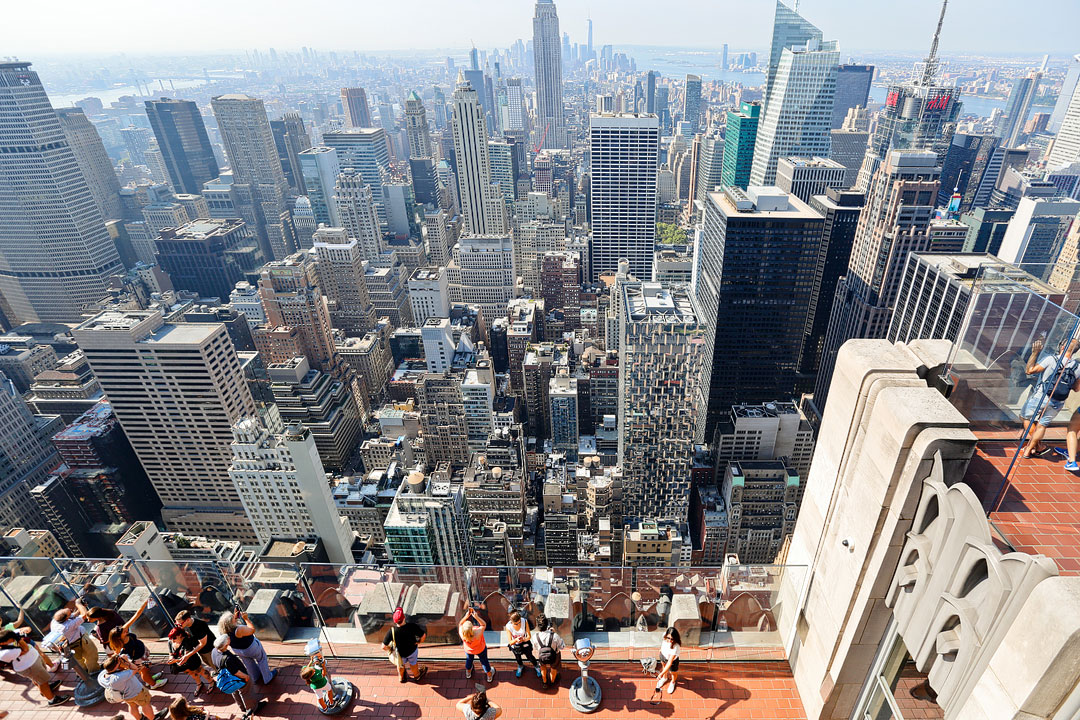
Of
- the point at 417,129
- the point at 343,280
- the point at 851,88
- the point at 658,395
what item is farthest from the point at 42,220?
the point at 851,88

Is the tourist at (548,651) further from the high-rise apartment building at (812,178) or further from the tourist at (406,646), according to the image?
the high-rise apartment building at (812,178)

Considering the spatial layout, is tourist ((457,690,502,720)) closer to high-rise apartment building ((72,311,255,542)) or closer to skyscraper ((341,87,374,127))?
high-rise apartment building ((72,311,255,542))

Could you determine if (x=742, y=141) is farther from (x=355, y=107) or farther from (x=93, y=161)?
(x=355, y=107)

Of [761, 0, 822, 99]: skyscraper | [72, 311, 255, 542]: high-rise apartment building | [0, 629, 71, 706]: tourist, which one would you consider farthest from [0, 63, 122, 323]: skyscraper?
[761, 0, 822, 99]: skyscraper

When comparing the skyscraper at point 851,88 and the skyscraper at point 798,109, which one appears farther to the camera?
the skyscraper at point 851,88

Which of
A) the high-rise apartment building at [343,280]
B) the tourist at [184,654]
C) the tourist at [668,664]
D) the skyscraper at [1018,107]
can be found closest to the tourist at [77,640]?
the tourist at [184,654]

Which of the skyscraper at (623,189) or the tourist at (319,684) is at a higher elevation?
the tourist at (319,684)
